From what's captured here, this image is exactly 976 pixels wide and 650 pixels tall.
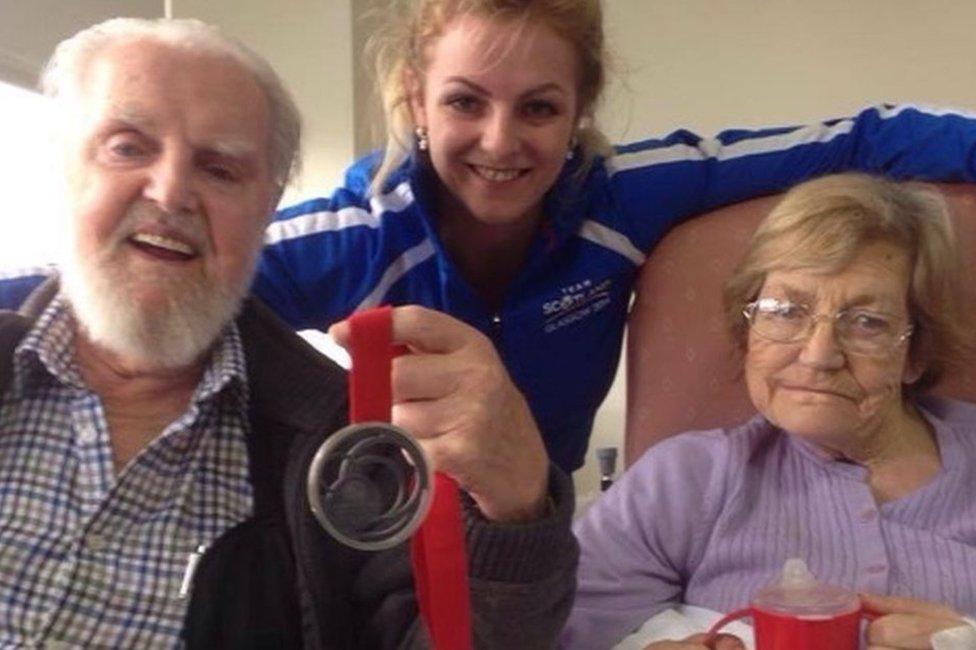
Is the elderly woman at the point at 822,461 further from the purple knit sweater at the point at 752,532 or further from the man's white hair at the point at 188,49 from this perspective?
the man's white hair at the point at 188,49

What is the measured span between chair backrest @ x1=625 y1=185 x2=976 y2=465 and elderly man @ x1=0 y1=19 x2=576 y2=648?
554mm

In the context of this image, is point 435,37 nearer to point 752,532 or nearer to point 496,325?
point 496,325

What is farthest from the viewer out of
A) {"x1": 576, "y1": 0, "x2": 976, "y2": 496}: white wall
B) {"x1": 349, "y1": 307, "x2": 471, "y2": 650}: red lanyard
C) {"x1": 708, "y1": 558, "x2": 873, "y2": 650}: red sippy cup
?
{"x1": 576, "y1": 0, "x2": 976, "y2": 496}: white wall

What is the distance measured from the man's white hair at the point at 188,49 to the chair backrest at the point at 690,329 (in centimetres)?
60

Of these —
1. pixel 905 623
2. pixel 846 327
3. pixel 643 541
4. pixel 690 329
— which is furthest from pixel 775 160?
pixel 905 623

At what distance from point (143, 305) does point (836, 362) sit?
2.43 feet

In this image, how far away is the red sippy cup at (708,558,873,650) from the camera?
3.30 feet

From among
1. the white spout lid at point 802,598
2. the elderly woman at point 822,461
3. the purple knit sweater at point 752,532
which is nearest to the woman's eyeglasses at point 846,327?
the elderly woman at point 822,461

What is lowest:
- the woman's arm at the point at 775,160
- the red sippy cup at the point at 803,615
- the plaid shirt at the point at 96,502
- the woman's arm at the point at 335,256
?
the red sippy cup at the point at 803,615

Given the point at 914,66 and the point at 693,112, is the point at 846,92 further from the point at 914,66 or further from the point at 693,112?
the point at 693,112

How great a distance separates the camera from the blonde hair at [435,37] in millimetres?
1480

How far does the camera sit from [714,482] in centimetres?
131

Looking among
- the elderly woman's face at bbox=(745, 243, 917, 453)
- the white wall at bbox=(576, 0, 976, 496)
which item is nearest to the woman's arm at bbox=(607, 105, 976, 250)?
the elderly woman's face at bbox=(745, 243, 917, 453)

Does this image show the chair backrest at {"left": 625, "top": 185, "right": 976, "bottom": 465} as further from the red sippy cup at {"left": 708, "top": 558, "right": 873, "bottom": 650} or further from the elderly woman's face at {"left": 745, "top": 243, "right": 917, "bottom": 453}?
the red sippy cup at {"left": 708, "top": 558, "right": 873, "bottom": 650}
